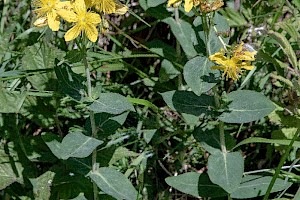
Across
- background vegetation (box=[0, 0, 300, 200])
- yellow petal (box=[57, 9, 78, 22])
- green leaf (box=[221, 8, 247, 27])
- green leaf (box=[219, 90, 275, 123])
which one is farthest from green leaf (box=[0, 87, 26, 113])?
green leaf (box=[221, 8, 247, 27])

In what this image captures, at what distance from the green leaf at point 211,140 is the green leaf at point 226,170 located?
Answer: 0.14 ft

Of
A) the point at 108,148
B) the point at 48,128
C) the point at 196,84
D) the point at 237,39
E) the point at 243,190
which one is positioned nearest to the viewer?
the point at 196,84

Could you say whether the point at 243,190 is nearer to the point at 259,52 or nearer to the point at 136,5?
the point at 259,52

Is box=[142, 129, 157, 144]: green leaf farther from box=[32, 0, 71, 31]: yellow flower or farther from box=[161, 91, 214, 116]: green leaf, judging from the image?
box=[32, 0, 71, 31]: yellow flower

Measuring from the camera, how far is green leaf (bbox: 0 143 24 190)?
2.23m

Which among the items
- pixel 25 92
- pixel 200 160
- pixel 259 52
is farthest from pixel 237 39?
pixel 25 92

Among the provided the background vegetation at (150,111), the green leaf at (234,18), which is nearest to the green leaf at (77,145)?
the background vegetation at (150,111)

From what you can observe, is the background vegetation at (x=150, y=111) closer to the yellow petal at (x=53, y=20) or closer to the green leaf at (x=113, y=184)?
the green leaf at (x=113, y=184)

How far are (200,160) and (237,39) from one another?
68 centimetres

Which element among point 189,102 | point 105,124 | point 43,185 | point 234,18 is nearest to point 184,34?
point 234,18

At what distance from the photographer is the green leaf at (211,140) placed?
2.08 meters

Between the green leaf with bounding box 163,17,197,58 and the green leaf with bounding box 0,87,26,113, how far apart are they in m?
0.72

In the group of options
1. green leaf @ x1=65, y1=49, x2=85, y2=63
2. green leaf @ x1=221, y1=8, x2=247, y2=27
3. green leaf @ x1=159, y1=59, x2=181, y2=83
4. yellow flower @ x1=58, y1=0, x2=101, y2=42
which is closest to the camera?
yellow flower @ x1=58, y1=0, x2=101, y2=42

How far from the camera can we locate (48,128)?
249cm
